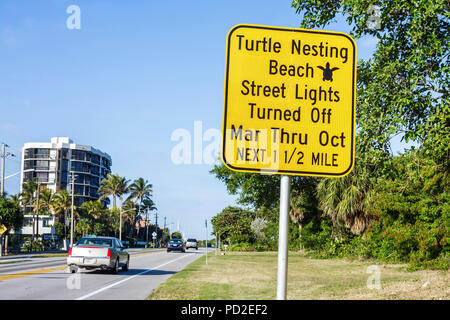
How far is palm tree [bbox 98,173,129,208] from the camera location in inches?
3861

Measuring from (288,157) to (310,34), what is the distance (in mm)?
907

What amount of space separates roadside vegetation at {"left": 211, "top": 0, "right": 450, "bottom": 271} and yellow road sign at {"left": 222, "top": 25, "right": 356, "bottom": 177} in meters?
7.50

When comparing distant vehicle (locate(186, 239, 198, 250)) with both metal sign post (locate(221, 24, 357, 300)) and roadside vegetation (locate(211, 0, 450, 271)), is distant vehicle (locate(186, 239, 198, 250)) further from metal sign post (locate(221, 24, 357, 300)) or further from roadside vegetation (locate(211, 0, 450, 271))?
metal sign post (locate(221, 24, 357, 300))

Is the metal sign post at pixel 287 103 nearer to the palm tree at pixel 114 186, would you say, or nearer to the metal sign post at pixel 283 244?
the metal sign post at pixel 283 244

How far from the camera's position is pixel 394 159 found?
1377 cm

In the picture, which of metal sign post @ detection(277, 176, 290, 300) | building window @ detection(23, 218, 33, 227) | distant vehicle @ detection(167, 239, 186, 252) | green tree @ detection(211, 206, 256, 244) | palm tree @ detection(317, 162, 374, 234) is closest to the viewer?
metal sign post @ detection(277, 176, 290, 300)

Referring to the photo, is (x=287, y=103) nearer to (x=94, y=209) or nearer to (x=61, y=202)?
(x=61, y=202)

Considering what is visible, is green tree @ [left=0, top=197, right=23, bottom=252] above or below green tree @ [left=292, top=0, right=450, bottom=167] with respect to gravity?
below

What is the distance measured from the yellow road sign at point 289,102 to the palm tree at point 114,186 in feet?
318

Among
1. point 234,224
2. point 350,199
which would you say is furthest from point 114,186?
point 350,199

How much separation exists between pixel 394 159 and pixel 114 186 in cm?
8869

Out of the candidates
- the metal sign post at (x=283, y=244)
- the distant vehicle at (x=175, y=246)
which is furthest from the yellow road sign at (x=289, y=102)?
the distant vehicle at (x=175, y=246)

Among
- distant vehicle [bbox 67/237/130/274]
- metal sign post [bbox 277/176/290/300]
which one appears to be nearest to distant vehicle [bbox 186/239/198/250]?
distant vehicle [bbox 67/237/130/274]
